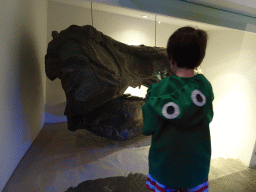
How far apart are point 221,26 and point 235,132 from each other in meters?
1.06

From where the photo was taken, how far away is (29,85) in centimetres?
195

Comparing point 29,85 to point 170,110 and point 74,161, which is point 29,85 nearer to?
point 74,161

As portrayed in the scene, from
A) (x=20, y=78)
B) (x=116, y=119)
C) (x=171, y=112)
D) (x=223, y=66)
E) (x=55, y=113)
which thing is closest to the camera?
(x=171, y=112)

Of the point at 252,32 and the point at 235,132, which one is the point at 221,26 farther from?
the point at 235,132

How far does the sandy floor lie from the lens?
1465 millimetres

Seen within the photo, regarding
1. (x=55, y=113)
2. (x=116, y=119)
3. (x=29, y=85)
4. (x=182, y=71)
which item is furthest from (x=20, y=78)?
(x=182, y=71)

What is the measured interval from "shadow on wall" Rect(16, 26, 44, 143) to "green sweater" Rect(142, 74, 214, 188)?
1287 mm

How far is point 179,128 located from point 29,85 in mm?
1604

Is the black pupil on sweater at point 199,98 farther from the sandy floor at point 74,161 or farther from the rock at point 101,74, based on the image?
the sandy floor at point 74,161

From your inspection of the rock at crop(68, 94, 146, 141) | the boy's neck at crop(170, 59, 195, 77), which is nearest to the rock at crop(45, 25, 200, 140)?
the rock at crop(68, 94, 146, 141)

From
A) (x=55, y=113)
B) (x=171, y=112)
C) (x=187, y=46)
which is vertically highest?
(x=187, y=46)

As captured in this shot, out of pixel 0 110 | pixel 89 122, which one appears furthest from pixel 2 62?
pixel 89 122

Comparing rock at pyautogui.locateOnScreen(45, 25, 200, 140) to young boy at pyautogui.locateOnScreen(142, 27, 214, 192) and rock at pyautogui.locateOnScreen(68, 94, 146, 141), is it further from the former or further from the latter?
young boy at pyautogui.locateOnScreen(142, 27, 214, 192)

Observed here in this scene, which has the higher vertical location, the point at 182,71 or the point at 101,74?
the point at 182,71
